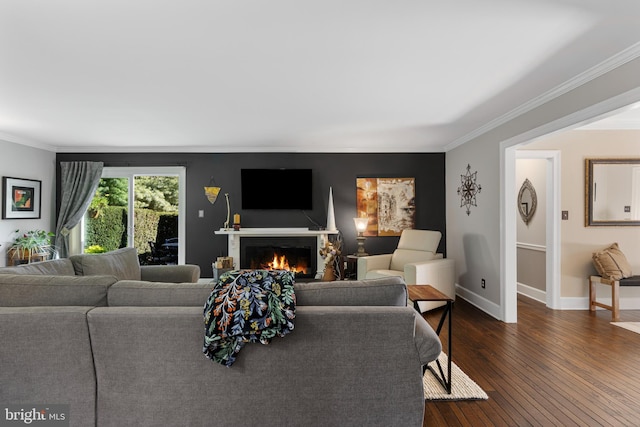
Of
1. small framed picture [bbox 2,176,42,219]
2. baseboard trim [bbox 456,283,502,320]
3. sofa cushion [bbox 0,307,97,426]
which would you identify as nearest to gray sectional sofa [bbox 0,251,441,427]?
sofa cushion [bbox 0,307,97,426]

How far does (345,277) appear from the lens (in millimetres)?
5641

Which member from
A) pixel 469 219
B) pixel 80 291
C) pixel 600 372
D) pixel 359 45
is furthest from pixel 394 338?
pixel 469 219

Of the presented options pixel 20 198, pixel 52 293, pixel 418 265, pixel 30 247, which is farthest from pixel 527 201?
pixel 20 198

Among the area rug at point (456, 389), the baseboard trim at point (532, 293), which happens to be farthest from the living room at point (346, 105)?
the area rug at point (456, 389)

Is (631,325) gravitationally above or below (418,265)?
below

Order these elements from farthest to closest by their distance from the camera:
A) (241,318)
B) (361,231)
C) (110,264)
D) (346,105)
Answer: (361,231), (346,105), (110,264), (241,318)

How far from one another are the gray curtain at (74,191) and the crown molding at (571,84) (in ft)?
19.6

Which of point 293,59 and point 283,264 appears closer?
point 293,59

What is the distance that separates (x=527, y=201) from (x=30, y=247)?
7315mm

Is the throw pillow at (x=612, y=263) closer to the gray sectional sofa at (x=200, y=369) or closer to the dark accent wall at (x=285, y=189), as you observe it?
the dark accent wall at (x=285, y=189)

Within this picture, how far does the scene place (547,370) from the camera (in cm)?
282

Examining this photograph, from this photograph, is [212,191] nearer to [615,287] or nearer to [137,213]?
[137,213]

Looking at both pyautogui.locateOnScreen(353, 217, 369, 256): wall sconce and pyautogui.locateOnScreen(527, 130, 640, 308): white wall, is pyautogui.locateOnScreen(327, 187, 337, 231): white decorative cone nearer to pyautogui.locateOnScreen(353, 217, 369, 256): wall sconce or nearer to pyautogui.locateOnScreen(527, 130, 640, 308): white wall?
pyautogui.locateOnScreen(353, 217, 369, 256): wall sconce

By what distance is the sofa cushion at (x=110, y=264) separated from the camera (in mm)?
3123
